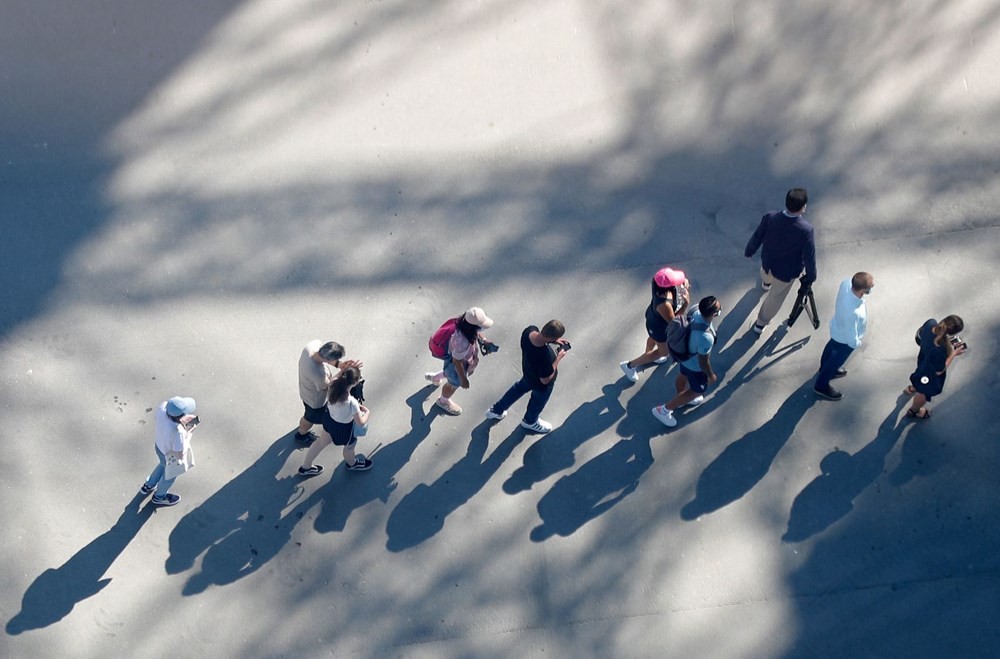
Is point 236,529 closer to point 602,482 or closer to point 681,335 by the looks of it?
point 602,482

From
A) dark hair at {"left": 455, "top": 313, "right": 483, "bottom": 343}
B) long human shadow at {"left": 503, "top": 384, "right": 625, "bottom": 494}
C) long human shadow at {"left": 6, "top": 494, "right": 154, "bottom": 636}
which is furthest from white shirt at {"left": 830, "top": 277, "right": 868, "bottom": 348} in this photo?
long human shadow at {"left": 6, "top": 494, "right": 154, "bottom": 636}

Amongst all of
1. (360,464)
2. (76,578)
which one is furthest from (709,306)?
(76,578)

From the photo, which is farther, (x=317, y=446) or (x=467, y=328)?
(x=317, y=446)

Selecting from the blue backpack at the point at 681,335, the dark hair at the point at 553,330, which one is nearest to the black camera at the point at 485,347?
the dark hair at the point at 553,330

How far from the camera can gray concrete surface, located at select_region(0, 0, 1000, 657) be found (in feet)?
26.7

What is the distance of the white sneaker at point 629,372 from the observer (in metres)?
8.90

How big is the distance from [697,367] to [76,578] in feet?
18.9

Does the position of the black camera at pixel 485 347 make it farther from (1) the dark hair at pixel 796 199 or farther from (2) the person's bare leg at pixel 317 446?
(1) the dark hair at pixel 796 199

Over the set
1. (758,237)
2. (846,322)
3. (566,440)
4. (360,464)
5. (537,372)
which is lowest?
(846,322)

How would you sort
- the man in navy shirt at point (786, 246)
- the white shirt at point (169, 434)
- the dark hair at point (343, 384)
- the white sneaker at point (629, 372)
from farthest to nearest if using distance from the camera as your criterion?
the white sneaker at point (629, 372), the man in navy shirt at point (786, 246), the white shirt at point (169, 434), the dark hair at point (343, 384)

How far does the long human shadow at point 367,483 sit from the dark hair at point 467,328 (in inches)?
54.4

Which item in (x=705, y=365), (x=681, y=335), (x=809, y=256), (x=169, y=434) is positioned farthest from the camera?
(x=809, y=256)

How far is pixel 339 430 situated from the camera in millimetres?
7824

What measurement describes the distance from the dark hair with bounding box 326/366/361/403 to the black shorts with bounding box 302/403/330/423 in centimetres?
54
